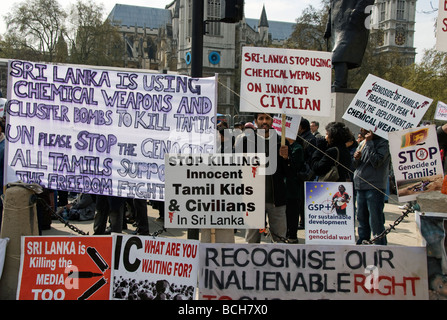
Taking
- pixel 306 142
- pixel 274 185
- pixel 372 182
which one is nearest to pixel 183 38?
pixel 306 142

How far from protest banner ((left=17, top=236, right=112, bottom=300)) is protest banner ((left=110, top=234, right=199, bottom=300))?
120mm

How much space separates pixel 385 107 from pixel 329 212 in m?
1.39

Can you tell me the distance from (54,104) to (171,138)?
136 centimetres

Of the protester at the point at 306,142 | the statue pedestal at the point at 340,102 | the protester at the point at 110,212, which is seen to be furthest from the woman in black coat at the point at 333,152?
the statue pedestal at the point at 340,102

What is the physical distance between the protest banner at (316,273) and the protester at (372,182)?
5.53ft

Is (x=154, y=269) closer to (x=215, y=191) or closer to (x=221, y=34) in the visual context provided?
(x=215, y=191)

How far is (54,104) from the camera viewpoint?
5086 millimetres

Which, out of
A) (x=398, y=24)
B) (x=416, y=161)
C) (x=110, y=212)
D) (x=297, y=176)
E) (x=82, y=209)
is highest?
(x=398, y=24)

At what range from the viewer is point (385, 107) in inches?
208

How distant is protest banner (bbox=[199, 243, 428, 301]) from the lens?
4.20 meters

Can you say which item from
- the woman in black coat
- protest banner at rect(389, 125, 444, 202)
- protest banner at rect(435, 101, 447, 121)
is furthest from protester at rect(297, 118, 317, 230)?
protest banner at rect(435, 101, 447, 121)
